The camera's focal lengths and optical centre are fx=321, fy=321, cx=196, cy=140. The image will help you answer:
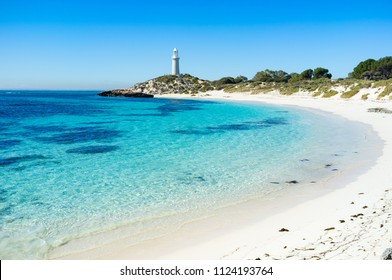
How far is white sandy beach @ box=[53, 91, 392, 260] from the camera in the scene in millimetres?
6273

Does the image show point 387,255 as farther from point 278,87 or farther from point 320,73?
A: point 320,73

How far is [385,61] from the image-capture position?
267 ft

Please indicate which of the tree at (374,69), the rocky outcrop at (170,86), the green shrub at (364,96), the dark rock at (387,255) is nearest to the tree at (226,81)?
the rocky outcrop at (170,86)

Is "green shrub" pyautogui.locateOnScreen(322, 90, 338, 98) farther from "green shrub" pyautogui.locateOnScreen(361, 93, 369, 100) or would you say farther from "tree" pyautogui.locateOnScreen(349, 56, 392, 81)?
"tree" pyautogui.locateOnScreen(349, 56, 392, 81)

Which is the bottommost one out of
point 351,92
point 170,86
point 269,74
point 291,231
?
point 291,231


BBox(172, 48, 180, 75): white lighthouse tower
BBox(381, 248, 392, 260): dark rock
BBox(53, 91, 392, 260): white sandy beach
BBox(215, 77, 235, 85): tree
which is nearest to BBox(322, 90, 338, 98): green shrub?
BBox(53, 91, 392, 260): white sandy beach

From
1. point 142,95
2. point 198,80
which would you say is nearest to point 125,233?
point 142,95

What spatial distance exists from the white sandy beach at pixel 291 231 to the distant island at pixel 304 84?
147 ft

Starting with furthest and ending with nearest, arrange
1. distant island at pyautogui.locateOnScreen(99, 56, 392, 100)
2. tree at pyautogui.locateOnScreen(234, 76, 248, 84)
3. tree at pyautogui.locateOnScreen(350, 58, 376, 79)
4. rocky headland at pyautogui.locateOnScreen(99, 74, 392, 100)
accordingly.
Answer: tree at pyautogui.locateOnScreen(234, 76, 248, 84), tree at pyautogui.locateOnScreen(350, 58, 376, 79), distant island at pyautogui.locateOnScreen(99, 56, 392, 100), rocky headland at pyautogui.locateOnScreen(99, 74, 392, 100)

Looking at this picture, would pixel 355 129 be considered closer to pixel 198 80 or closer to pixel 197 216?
pixel 197 216

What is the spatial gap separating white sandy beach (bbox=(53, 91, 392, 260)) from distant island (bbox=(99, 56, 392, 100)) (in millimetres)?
44868

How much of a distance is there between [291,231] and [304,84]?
3106 inches

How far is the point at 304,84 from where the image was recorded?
8056cm

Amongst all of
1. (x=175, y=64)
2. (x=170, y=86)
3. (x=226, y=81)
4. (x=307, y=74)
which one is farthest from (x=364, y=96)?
(x=175, y=64)
